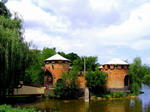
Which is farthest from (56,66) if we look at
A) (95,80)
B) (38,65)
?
(95,80)

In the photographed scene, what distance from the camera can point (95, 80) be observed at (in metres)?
25.5

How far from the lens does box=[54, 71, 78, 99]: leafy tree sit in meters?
25.2

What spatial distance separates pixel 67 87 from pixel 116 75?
6.40 m

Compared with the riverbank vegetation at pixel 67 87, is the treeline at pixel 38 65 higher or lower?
higher

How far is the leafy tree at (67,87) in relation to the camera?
2519 cm

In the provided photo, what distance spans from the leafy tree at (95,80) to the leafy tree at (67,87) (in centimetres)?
158

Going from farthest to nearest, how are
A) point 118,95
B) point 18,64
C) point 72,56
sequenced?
point 72,56 → point 118,95 → point 18,64

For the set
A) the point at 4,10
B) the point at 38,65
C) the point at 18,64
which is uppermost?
the point at 4,10

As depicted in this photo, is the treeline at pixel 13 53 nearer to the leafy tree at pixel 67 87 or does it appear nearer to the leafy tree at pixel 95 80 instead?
the leafy tree at pixel 67 87

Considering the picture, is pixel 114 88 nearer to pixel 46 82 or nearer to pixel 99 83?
pixel 99 83

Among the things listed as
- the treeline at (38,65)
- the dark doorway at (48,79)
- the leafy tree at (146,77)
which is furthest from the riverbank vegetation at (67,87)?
the leafy tree at (146,77)

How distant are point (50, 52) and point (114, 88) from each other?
58.5 ft

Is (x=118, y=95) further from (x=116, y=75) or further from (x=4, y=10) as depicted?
(x=4, y=10)

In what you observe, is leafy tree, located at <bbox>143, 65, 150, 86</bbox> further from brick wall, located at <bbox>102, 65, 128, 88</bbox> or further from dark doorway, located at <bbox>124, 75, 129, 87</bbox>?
brick wall, located at <bbox>102, 65, 128, 88</bbox>
